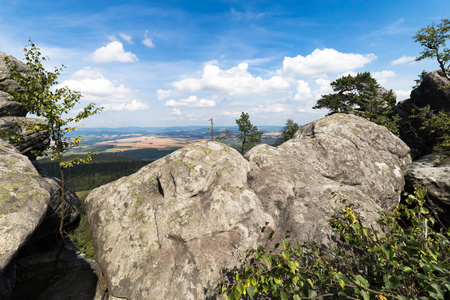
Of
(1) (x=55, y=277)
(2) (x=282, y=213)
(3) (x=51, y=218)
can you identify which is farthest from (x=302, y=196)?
(3) (x=51, y=218)

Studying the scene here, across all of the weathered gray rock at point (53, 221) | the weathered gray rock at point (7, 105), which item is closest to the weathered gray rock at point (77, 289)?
the weathered gray rock at point (53, 221)

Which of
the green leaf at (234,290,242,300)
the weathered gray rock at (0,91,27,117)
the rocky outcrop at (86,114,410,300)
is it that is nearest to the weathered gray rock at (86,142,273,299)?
the rocky outcrop at (86,114,410,300)

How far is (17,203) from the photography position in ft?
23.1

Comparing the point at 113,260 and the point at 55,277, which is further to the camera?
the point at 55,277

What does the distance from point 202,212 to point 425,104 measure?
152ft

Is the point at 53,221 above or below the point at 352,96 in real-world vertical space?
below

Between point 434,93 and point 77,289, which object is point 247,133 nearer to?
point 434,93

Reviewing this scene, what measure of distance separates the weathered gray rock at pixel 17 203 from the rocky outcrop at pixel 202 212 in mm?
3053

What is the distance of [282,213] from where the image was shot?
9.82m

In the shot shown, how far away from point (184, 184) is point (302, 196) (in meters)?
6.82

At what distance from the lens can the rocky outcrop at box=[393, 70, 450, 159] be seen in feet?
92.9

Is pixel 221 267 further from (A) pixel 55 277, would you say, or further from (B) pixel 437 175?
(B) pixel 437 175

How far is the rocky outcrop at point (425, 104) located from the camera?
28330 mm

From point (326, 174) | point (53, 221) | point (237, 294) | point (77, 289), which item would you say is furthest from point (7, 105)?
point (326, 174)
